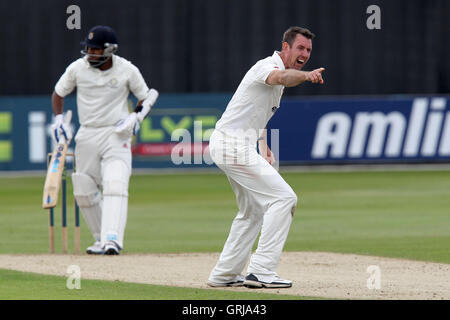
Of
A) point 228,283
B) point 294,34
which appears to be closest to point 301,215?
point 228,283

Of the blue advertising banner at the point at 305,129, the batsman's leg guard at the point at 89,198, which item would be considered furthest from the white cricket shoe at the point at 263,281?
the blue advertising banner at the point at 305,129

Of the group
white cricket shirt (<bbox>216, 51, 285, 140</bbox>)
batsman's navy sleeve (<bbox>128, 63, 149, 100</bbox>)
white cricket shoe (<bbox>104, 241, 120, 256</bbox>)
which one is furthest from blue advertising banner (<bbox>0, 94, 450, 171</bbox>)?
white cricket shirt (<bbox>216, 51, 285, 140</bbox>)

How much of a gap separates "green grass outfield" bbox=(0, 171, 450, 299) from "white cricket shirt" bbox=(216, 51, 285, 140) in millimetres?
1400

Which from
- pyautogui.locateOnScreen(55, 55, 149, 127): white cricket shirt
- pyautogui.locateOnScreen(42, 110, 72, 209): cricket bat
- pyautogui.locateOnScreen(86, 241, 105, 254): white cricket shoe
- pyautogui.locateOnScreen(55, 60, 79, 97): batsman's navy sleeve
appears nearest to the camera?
pyautogui.locateOnScreen(42, 110, 72, 209): cricket bat

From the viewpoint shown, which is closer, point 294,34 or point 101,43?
point 294,34

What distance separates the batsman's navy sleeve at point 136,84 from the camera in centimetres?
1212

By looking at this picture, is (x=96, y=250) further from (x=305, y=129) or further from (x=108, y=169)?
(x=305, y=129)

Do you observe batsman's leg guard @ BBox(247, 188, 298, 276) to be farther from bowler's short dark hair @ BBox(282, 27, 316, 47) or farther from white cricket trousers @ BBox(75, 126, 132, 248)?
white cricket trousers @ BBox(75, 126, 132, 248)

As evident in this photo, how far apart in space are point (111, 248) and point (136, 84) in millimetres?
1938

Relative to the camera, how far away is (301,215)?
54.7 ft

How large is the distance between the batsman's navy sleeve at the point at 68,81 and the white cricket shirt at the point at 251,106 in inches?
142

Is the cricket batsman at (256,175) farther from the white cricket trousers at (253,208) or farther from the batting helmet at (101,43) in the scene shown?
the batting helmet at (101,43)

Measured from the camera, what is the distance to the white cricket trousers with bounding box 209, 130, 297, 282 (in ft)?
28.3

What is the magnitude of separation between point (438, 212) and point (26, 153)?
37.3ft
